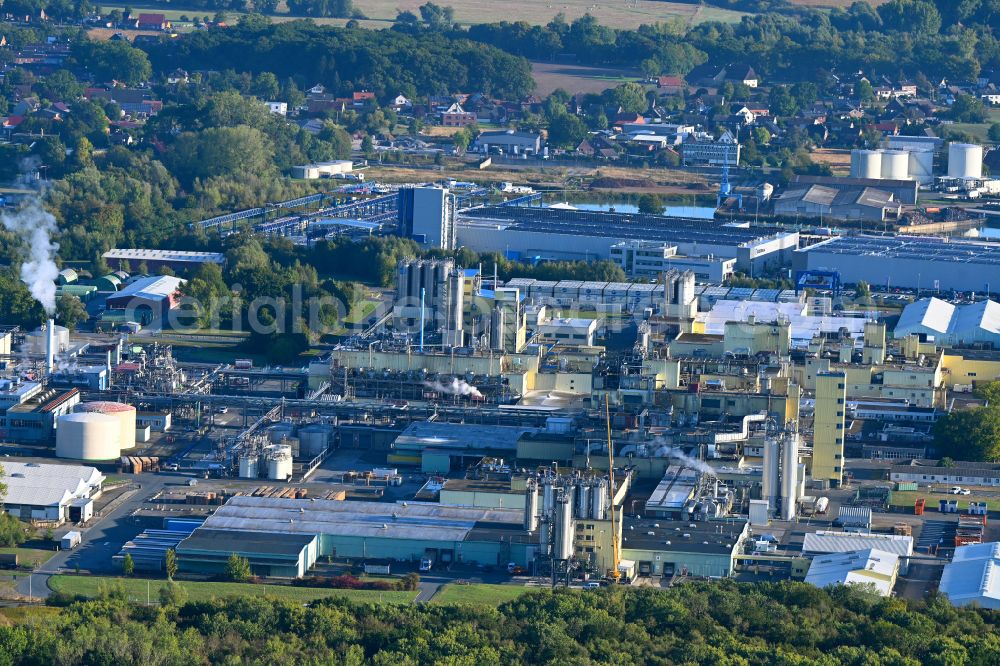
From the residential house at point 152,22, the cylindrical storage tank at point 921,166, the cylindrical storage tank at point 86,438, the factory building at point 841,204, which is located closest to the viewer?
the cylindrical storage tank at point 86,438

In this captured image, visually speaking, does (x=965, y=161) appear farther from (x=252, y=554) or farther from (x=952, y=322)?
(x=252, y=554)

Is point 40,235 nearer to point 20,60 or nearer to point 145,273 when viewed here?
point 145,273

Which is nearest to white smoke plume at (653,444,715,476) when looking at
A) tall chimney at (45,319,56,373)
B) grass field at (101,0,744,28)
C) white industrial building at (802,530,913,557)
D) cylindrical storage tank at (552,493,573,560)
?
white industrial building at (802,530,913,557)

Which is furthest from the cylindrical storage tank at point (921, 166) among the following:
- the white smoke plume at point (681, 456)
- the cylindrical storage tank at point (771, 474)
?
the cylindrical storage tank at point (771, 474)

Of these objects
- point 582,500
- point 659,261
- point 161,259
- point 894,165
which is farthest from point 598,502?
point 894,165

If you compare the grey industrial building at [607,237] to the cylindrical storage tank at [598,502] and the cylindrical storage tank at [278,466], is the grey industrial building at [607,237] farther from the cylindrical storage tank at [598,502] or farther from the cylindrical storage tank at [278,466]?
the cylindrical storage tank at [598,502]

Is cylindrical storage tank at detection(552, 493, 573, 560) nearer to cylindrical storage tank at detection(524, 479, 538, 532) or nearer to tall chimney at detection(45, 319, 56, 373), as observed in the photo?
cylindrical storage tank at detection(524, 479, 538, 532)
